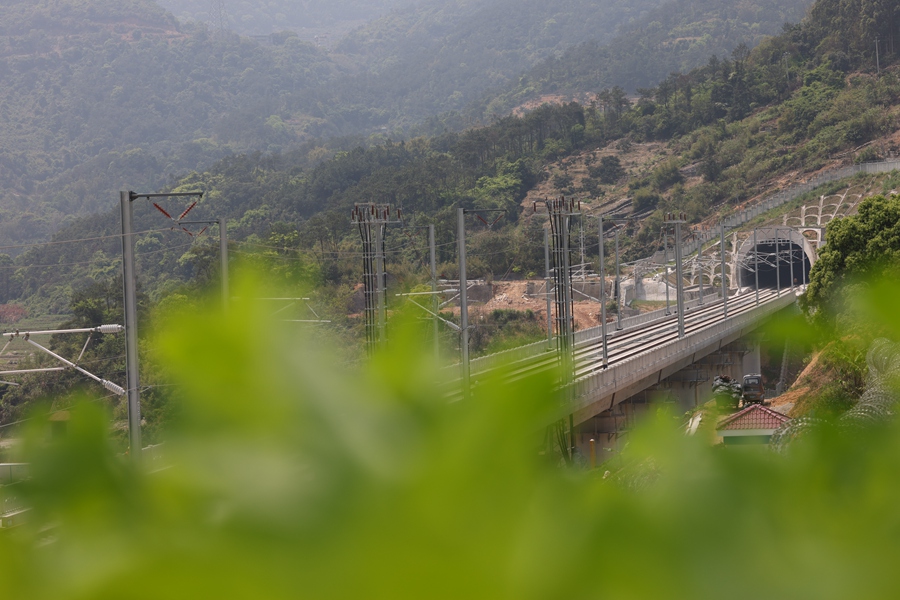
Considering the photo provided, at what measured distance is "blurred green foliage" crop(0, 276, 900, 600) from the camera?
756 mm

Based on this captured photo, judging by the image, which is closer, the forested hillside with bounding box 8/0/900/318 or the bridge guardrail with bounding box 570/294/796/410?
the bridge guardrail with bounding box 570/294/796/410

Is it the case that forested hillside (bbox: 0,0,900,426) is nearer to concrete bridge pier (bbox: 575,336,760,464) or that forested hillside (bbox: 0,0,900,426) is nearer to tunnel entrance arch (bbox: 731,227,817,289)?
tunnel entrance arch (bbox: 731,227,817,289)

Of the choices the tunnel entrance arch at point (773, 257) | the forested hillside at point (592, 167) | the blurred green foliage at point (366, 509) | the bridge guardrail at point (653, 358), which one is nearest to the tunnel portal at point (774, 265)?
the tunnel entrance arch at point (773, 257)

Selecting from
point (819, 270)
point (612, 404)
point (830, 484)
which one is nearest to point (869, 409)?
point (830, 484)

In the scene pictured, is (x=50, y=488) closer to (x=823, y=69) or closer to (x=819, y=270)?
(x=819, y=270)

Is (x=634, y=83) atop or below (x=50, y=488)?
atop

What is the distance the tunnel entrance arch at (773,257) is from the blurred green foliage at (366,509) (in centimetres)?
6025

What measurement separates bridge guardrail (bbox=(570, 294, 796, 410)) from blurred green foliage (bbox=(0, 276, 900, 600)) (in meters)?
22.4

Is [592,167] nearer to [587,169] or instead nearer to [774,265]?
[587,169]

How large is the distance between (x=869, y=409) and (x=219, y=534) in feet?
3.36

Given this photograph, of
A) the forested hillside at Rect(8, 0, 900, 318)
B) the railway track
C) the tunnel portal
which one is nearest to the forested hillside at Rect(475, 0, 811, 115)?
the forested hillside at Rect(8, 0, 900, 318)

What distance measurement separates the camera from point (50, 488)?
0.94m

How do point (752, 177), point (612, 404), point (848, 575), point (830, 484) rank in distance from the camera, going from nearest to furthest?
point (848, 575)
point (830, 484)
point (612, 404)
point (752, 177)

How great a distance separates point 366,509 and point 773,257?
232 feet
